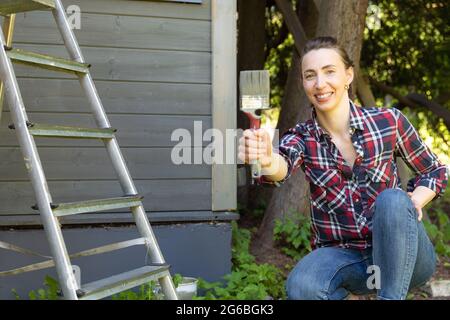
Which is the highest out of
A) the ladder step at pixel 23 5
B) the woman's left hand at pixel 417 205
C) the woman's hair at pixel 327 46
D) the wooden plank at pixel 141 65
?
the ladder step at pixel 23 5

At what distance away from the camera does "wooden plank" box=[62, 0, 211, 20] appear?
393cm

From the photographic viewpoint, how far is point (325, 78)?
2592 mm

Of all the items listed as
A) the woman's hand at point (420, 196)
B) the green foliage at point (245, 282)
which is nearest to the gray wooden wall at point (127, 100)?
the green foliage at point (245, 282)

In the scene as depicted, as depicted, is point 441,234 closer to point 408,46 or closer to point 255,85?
point 408,46

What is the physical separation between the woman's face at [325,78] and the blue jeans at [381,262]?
471 mm

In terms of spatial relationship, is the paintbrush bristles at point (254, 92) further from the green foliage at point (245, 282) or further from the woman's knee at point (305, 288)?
the green foliage at point (245, 282)

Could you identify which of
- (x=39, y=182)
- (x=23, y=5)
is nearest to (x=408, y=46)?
(x=23, y=5)

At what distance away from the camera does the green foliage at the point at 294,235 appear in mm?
4707

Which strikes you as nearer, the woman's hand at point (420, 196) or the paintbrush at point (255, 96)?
the paintbrush at point (255, 96)

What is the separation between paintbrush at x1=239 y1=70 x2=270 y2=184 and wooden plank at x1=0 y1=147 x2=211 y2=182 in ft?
6.39

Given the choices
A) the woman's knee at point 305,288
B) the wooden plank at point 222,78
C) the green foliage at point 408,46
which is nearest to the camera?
the woman's knee at point 305,288
